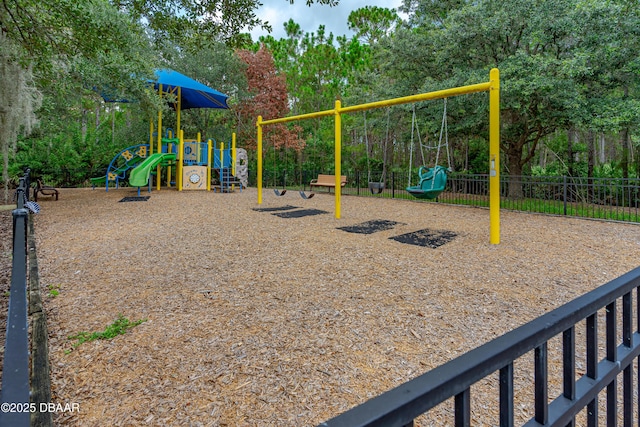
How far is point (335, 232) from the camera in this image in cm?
634

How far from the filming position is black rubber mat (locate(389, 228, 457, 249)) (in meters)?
5.57

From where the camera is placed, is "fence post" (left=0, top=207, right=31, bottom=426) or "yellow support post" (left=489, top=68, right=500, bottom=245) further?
"yellow support post" (left=489, top=68, right=500, bottom=245)

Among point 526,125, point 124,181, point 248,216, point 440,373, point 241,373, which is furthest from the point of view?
point 124,181

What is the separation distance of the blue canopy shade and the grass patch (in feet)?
38.2

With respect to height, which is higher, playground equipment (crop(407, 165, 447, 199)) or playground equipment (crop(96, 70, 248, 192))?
playground equipment (crop(96, 70, 248, 192))

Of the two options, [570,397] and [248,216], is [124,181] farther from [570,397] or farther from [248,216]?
[570,397]

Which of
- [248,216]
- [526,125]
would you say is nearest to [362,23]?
[526,125]

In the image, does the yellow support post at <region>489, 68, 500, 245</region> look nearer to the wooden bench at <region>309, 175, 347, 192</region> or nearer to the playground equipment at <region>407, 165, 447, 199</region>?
the playground equipment at <region>407, 165, 447, 199</region>

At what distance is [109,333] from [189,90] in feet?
44.4

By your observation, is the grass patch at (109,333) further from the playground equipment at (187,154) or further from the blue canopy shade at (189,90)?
the blue canopy shade at (189,90)

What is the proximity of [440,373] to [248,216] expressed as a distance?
7.54 m

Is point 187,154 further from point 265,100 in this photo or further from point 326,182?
point 265,100

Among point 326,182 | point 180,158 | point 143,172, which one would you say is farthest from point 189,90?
point 326,182

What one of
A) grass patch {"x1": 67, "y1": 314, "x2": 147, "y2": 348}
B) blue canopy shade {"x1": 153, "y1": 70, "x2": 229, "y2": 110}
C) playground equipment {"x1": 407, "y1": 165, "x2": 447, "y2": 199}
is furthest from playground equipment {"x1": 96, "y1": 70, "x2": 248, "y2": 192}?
grass patch {"x1": 67, "y1": 314, "x2": 147, "y2": 348}
